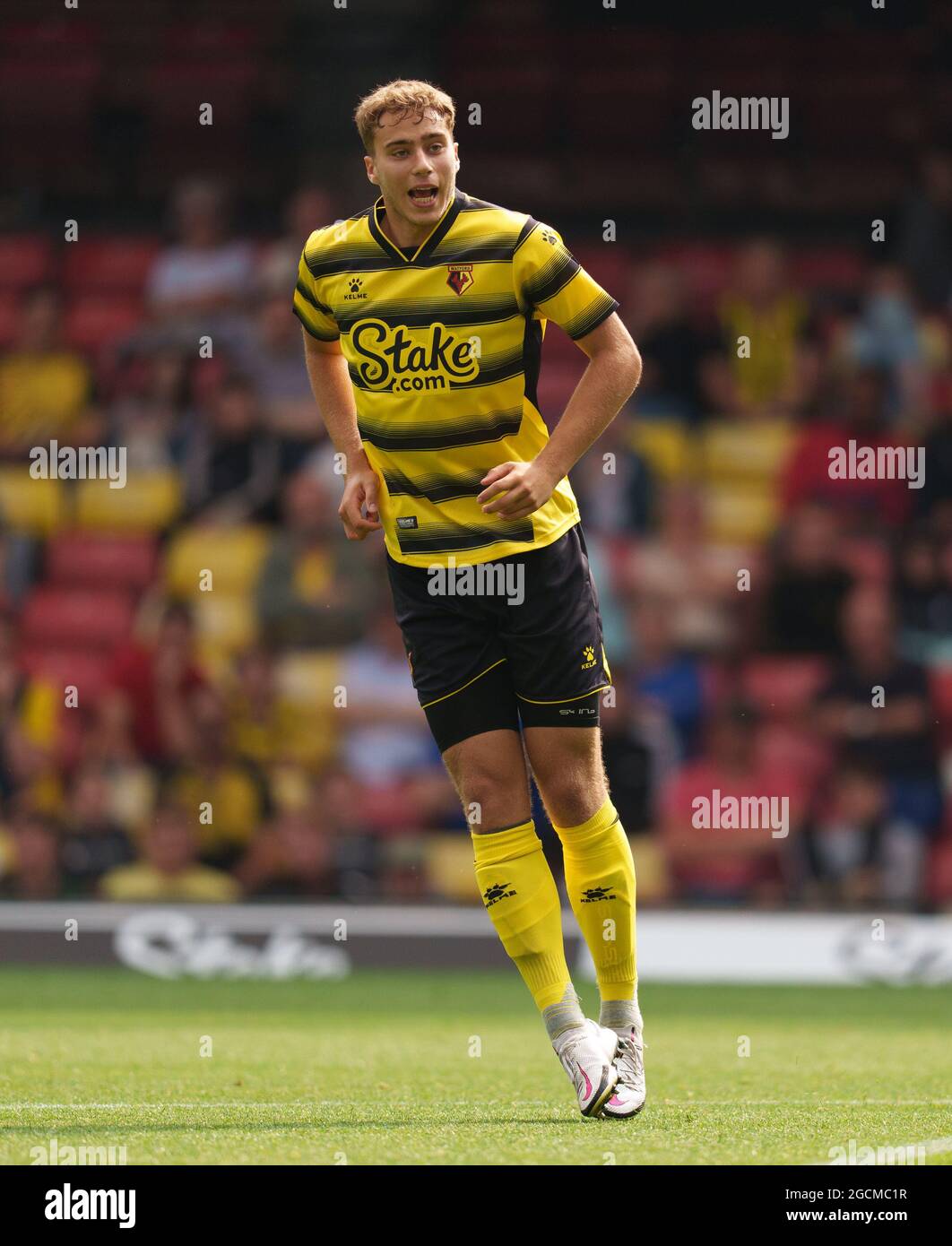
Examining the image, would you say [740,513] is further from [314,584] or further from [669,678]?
[314,584]

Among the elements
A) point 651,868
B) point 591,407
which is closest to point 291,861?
point 651,868

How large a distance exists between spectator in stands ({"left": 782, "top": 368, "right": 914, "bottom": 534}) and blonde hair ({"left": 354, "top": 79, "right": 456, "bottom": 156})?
6921mm

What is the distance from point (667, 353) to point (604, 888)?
25.5 ft

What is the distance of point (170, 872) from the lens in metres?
9.81

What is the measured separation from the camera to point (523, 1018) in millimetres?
7539

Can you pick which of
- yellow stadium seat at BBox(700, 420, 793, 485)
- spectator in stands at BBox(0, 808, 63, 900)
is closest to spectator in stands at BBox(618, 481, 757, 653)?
yellow stadium seat at BBox(700, 420, 793, 485)

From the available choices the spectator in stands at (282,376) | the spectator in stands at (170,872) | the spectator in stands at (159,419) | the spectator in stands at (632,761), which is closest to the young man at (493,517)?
the spectator in stands at (632,761)

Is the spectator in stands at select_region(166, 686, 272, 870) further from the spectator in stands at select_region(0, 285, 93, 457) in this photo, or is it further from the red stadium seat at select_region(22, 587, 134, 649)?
the spectator in stands at select_region(0, 285, 93, 457)

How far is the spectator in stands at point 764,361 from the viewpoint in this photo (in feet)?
40.8

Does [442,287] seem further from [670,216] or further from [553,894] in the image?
[670,216]

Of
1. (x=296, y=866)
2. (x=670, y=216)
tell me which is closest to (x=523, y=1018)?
(x=296, y=866)

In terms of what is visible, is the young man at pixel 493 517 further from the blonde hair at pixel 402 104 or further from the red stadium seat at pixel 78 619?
the red stadium seat at pixel 78 619
